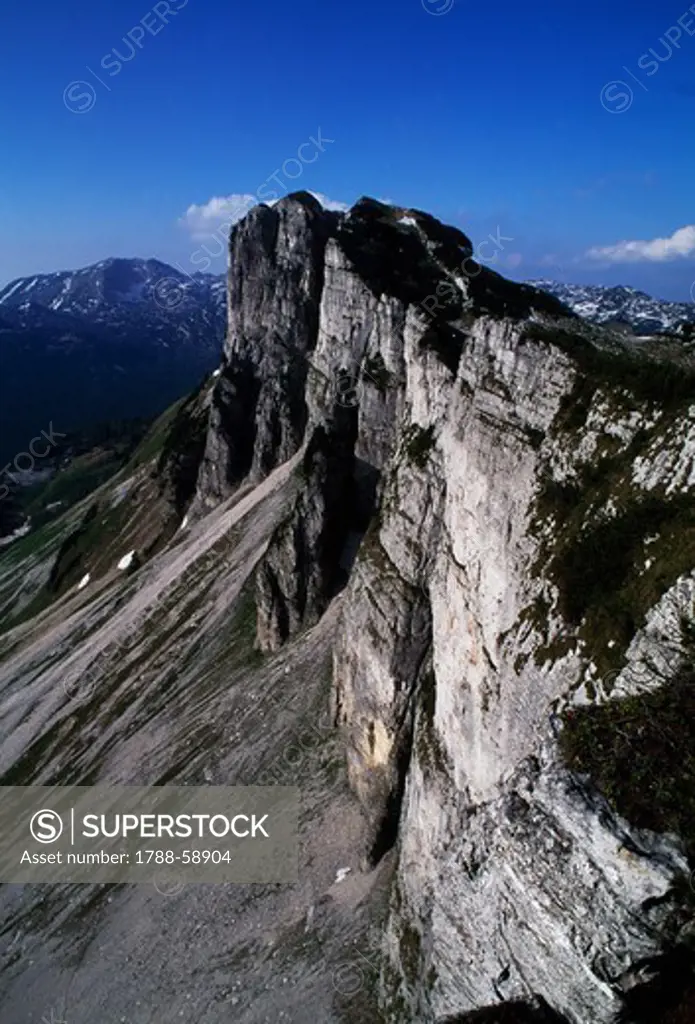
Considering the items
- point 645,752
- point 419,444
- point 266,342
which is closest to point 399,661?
point 419,444

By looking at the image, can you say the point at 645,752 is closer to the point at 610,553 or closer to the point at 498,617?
the point at 610,553

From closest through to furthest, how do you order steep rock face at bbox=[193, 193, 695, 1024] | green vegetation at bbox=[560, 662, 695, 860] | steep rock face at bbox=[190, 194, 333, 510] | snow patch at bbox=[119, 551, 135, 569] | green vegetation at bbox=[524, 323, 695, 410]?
1. green vegetation at bbox=[560, 662, 695, 860]
2. steep rock face at bbox=[193, 193, 695, 1024]
3. green vegetation at bbox=[524, 323, 695, 410]
4. steep rock face at bbox=[190, 194, 333, 510]
5. snow patch at bbox=[119, 551, 135, 569]

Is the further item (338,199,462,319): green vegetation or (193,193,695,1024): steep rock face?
(338,199,462,319): green vegetation

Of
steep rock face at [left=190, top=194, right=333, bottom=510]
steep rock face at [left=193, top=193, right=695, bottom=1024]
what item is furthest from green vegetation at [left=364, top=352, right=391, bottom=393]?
steep rock face at [left=190, top=194, right=333, bottom=510]

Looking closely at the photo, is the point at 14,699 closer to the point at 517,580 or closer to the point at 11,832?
the point at 11,832

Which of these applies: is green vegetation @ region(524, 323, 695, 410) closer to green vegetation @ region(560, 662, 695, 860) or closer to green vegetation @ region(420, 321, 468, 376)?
green vegetation @ region(560, 662, 695, 860)

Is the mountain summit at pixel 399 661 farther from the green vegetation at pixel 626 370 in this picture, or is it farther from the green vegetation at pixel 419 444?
the green vegetation at pixel 419 444

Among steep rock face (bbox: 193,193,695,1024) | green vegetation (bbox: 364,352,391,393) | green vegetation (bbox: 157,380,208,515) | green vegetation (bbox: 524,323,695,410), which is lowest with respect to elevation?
green vegetation (bbox: 157,380,208,515)

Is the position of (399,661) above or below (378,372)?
below

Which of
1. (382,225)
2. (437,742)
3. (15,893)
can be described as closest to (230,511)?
(382,225)

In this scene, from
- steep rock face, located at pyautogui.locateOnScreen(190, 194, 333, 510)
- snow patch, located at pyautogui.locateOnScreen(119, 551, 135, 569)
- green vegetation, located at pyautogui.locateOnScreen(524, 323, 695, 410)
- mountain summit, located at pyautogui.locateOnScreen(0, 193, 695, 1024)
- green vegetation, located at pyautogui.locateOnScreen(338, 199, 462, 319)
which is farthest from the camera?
snow patch, located at pyautogui.locateOnScreen(119, 551, 135, 569)
